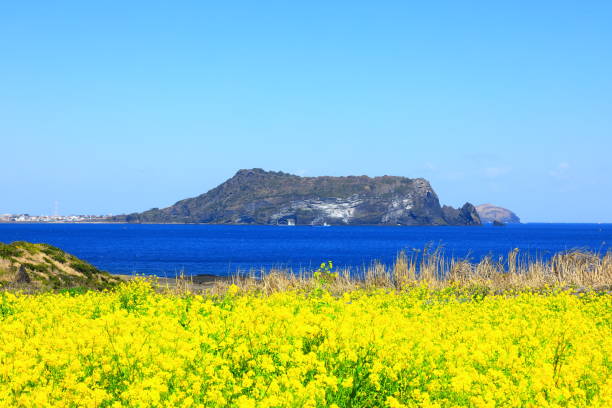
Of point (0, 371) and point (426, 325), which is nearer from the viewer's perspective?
point (0, 371)

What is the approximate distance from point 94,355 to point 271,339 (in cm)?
227

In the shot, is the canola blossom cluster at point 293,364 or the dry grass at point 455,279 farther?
the dry grass at point 455,279

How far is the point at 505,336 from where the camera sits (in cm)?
1027

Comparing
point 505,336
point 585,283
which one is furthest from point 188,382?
point 585,283

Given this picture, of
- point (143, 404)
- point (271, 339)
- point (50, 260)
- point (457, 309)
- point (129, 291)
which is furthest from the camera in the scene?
point (50, 260)

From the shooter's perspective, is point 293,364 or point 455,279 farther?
point 455,279

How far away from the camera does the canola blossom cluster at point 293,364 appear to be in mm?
6180

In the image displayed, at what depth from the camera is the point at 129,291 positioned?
1614 centimetres

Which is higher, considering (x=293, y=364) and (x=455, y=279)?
(x=293, y=364)

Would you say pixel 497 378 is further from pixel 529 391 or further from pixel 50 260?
pixel 50 260

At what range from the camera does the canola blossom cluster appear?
6.18 m

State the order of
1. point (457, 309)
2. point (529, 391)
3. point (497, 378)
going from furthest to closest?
point (457, 309)
point (497, 378)
point (529, 391)

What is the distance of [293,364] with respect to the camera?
7.38m

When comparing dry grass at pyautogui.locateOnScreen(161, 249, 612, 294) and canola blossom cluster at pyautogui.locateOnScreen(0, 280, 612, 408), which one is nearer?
canola blossom cluster at pyautogui.locateOnScreen(0, 280, 612, 408)
